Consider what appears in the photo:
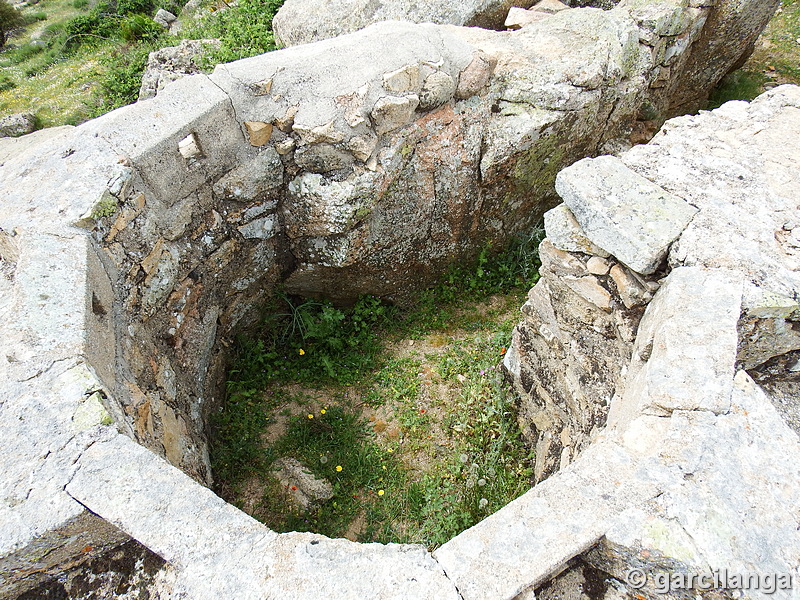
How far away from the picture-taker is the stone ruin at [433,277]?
1723mm

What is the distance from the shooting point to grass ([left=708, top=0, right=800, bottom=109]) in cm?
571

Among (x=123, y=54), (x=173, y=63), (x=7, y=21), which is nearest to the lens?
(x=173, y=63)

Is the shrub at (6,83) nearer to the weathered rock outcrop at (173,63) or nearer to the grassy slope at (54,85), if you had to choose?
the grassy slope at (54,85)

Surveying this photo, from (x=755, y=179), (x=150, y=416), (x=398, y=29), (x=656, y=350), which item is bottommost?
(x=150, y=416)

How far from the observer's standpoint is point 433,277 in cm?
448

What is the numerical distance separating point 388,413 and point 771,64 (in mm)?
6258

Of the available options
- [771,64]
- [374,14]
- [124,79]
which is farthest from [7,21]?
[771,64]

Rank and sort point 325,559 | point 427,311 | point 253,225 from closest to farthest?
point 325,559 → point 253,225 → point 427,311

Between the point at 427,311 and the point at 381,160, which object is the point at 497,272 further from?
the point at 381,160

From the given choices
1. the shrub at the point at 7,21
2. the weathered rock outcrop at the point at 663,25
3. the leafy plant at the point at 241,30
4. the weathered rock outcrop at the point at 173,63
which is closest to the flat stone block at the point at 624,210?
the weathered rock outcrop at the point at 663,25

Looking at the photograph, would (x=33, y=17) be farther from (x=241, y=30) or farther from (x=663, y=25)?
(x=663, y=25)

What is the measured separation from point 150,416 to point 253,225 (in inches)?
59.4

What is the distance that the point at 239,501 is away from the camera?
339 centimetres

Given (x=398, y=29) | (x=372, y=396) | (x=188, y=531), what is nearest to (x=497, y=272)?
(x=372, y=396)
